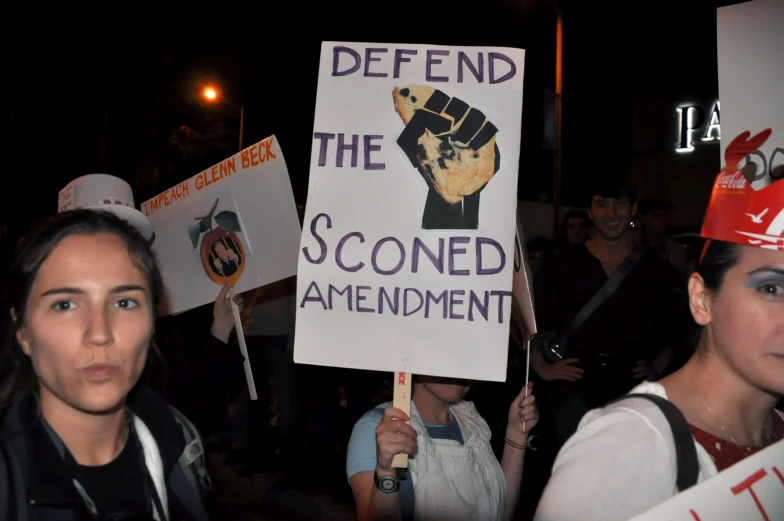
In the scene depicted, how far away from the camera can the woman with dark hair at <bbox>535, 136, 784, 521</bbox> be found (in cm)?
152

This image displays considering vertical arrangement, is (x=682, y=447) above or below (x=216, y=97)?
below

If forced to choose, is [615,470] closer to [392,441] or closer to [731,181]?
[731,181]

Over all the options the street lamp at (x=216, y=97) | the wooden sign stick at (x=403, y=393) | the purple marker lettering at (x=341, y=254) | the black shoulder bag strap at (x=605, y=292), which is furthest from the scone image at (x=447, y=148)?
the street lamp at (x=216, y=97)

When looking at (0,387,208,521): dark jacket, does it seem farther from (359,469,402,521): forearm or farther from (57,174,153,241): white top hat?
(57,174,153,241): white top hat

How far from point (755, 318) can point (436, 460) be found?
1.20 m

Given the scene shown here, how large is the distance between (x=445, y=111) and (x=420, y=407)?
41.0 inches

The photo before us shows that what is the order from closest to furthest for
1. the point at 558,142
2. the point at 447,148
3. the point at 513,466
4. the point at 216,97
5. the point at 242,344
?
the point at 447,148 → the point at 513,466 → the point at 242,344 → the point at 558,142 → the point at 216,97

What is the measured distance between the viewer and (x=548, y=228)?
13.8 metres

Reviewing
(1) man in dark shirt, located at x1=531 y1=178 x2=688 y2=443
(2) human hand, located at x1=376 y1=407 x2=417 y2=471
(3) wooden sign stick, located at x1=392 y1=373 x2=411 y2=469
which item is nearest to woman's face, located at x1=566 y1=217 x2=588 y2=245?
(1) man in dark shirt, located at x1=531 y1=178 x2=688 y2=443

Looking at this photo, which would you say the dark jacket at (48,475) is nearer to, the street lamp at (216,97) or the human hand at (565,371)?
the human hand at (565,371)

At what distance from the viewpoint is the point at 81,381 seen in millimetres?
1676

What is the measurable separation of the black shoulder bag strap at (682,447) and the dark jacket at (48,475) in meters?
1.14

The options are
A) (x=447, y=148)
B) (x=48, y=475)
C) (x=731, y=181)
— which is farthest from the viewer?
(x=447, y=148)

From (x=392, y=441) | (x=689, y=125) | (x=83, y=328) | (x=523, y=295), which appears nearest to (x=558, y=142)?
(x=689, y=125)
